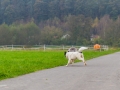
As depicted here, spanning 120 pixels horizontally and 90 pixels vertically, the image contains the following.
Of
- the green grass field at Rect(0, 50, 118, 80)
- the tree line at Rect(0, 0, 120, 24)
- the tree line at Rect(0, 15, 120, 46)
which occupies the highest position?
the tree line at Rect(0, 0, 120, 24)

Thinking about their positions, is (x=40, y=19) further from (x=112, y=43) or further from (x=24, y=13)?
(x=112, y=43)

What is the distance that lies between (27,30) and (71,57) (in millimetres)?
65760

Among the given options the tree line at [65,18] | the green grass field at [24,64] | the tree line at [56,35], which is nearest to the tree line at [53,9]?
the tree line at [65,18]

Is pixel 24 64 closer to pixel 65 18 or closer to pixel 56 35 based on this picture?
pixel 56 35

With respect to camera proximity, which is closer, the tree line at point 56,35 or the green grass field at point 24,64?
the green grass field at point 24,64

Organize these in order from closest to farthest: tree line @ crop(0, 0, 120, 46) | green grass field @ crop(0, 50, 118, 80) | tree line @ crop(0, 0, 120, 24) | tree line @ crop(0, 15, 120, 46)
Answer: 1. green grass field @ crop(0, 50, 118, 80)
2. tree line @ crop(0, 15, 120, 46)
3. tree line @ crop(0, 0, 120, 46)
4. tree line @ crop(0, 0, 120, 24)

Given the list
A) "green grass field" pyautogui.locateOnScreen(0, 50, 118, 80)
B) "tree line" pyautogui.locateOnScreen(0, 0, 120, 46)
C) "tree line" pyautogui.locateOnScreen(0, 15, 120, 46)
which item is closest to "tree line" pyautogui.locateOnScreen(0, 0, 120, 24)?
"tree line" pyautogui.locateOnScreen(0, 0, 120, 46)

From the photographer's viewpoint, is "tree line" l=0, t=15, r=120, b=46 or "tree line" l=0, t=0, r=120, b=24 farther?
"tree line" l=0, t=0, r=120, b=24

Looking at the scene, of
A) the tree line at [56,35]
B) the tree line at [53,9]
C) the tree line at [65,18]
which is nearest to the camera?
the tree line at [56,35]

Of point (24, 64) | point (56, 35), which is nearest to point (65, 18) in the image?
point (56, 35)

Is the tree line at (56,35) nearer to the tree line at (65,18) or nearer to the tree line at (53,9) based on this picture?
the tree line at (65,18)

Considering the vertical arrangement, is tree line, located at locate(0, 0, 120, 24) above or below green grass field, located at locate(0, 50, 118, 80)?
above

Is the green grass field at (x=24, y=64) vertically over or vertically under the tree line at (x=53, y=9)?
under

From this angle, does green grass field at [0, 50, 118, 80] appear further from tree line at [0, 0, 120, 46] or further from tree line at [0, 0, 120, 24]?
tree line at [0, 0, 120, 24]
